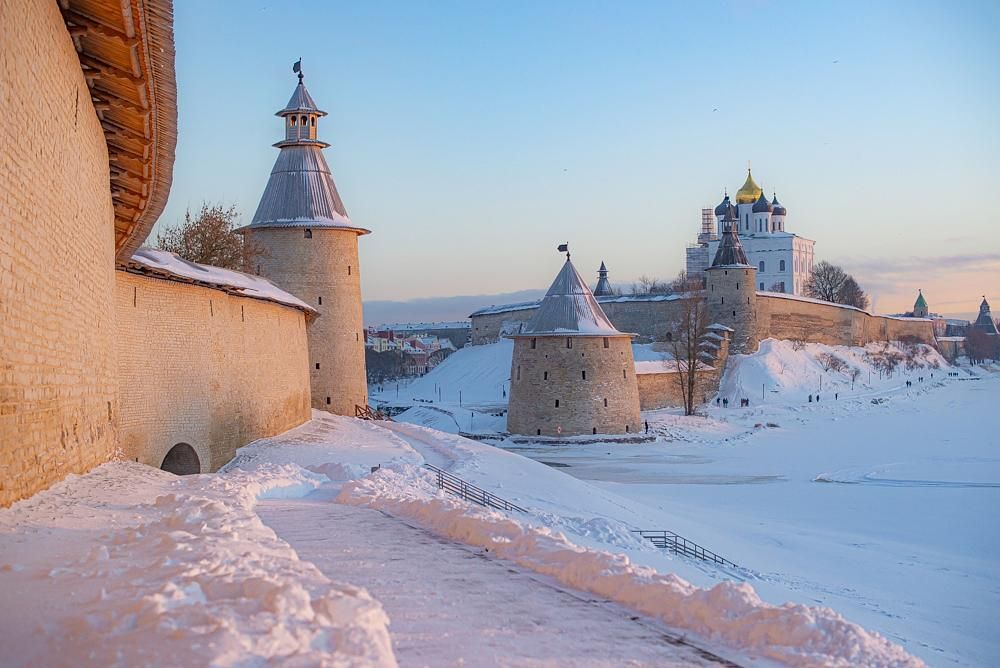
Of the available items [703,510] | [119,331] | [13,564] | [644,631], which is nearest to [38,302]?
[13,564]

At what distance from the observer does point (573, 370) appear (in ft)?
109

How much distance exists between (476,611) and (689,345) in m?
38.3

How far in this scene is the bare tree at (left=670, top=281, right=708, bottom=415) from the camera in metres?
41.4

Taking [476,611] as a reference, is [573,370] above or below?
above

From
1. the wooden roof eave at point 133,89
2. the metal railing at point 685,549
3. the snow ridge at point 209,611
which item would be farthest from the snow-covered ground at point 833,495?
the snow ridge at point 209,611

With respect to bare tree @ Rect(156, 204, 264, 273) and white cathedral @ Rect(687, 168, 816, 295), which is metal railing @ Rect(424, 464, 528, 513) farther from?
white cathedral @ Rect(687, 168, 816, 295)

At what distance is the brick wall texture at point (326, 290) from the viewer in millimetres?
26969

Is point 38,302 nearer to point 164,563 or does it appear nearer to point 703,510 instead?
point 164,563

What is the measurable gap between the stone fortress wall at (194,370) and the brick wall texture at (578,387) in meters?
14.4

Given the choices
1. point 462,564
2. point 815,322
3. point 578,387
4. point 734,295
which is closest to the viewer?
point 462,564

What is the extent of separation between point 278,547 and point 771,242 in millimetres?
77210

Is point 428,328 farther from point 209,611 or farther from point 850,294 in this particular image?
point 209,611

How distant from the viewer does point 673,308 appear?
2124 inches

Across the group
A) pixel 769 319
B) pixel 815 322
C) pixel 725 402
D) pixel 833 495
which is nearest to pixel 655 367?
pixel 725 402
